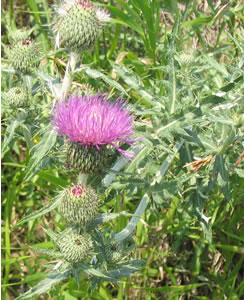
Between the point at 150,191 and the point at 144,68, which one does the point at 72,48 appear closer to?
the point at 150,191

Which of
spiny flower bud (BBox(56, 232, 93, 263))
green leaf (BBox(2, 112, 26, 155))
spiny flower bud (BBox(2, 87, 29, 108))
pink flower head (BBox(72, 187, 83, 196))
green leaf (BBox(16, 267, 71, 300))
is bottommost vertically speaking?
green leaf (BBox(16, 267, 71, 300))

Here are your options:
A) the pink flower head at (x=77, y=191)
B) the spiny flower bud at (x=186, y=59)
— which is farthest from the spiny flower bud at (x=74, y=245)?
the spiny flower bud at (x=186, y=59)

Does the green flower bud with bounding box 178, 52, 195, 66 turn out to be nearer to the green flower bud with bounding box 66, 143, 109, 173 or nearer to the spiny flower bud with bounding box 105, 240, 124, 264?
the green flower bud with bounding box 66, 143, 109, 173

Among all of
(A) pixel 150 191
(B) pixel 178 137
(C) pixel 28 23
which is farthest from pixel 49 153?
(C) pixel 28 23

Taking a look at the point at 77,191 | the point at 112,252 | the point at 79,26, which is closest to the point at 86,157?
the point at 77,191

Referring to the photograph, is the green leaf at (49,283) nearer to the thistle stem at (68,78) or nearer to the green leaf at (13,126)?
the green leaf at (13,126)

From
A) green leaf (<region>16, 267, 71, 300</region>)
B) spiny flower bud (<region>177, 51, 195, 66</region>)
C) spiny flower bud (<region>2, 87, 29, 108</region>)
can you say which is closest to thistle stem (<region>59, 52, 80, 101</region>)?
spiny flower bud (<region>2, 87, 29, 108</region>)

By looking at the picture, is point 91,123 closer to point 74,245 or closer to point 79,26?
point 74,245
